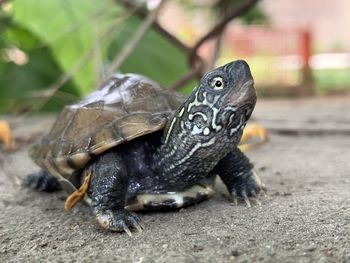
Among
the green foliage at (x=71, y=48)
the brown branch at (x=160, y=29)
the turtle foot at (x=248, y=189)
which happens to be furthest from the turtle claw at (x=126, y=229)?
the brown branch at (x=160, y=29)

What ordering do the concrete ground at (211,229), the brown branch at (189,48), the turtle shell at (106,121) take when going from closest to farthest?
the concrete ground at (211,229) < the turtle shell at (106,121) < the brown branch at (189,48)

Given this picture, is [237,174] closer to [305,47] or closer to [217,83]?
[217,83]

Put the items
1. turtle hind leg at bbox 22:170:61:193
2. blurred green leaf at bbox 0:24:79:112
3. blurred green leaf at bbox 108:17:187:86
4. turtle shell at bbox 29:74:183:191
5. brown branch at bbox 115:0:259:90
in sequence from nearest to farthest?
turtle shell at bbox 29:74:183:191, turtle hind leg at bbox 22:170:61:193, brown branch at bbox 115:0:259:90, blurred green leaf at bbox 108:17:187:86, blurred green leaf at bbox 0:24:79:112

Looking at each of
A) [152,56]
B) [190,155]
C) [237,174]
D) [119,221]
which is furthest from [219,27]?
[119,221]

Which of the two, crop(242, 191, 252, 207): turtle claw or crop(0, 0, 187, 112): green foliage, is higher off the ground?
crop(0, 0, 187, 112): green foliage

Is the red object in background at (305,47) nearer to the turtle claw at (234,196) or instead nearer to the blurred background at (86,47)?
the blurred background at (86,47)

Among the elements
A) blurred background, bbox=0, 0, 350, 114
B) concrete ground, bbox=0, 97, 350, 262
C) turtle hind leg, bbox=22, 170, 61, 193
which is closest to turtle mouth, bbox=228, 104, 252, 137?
concrete ground, bbox=0, 97, 350, 262

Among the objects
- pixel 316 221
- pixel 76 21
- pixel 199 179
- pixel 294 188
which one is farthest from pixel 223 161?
pixel 76 21

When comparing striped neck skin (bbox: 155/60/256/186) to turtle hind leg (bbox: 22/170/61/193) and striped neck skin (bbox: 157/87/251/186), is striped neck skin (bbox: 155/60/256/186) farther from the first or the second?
turtle hind leg (bbox: 22/170/61/193)

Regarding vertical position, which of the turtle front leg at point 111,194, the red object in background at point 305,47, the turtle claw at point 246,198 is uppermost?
the turtle front leg at point 111,194
